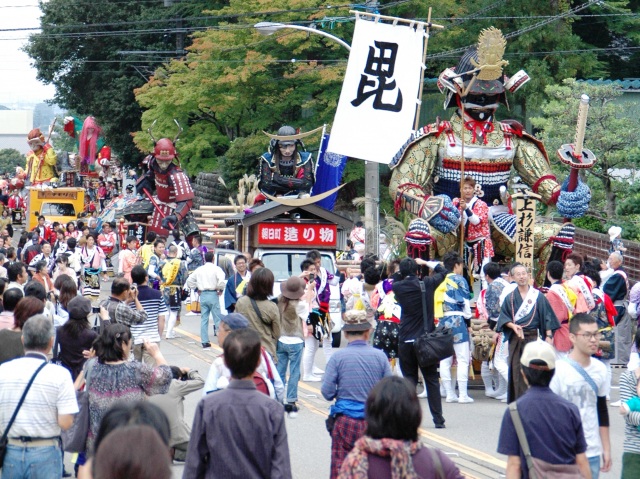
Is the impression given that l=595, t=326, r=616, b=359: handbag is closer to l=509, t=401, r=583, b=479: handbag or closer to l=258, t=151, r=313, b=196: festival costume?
l=509, t=401, r=583, b=479: handbag

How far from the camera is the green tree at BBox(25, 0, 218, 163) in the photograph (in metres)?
46.2

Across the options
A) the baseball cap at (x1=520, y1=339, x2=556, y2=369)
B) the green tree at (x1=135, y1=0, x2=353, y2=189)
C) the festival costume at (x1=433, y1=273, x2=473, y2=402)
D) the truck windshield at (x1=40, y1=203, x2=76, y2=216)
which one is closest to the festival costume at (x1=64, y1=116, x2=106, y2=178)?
the truck windshield at (x1=40, y1=203, x2=76, y2=216)

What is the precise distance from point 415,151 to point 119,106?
33601 millimetres

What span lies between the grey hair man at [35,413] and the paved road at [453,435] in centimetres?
309

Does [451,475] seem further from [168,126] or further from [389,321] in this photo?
[168,126]

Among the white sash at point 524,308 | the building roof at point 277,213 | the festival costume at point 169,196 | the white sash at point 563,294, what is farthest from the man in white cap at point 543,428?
the festival costume at point 169,196

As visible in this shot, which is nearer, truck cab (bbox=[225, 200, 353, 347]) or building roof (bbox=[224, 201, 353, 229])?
truck cab (bbox=[225, 200, 353, 347])

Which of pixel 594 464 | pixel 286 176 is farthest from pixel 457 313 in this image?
pixel 286 176

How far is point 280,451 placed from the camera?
19.9ft

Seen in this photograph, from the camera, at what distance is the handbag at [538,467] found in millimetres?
6203

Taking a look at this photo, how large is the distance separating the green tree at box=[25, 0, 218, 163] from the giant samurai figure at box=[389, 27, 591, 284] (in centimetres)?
2837

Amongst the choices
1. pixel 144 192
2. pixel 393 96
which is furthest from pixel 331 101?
pixel 393 96

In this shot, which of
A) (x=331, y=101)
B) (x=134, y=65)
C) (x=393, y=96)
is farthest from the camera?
(x=134, y=65)

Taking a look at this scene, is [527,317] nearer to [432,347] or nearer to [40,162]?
[432,347]
